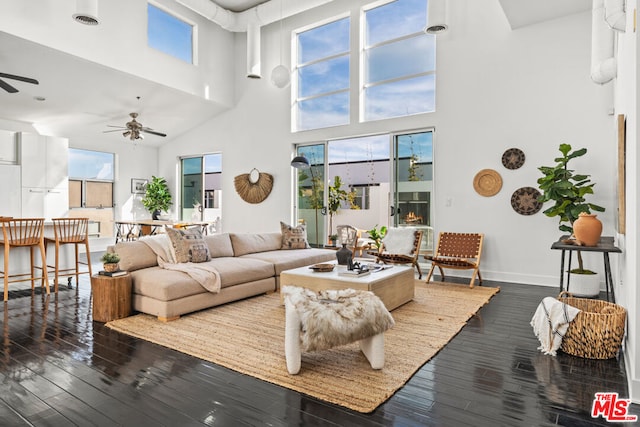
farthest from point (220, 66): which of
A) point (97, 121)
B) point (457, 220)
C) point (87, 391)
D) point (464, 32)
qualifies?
point (87, 391)

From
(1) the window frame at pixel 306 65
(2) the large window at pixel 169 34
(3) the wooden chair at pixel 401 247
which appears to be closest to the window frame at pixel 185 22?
(2) the large window at pixel 169 34

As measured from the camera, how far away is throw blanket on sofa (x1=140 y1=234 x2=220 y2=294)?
4117mm

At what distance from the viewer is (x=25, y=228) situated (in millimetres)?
4852

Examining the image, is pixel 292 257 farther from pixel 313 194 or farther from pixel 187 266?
pixel 313 194

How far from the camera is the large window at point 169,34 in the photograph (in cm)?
725

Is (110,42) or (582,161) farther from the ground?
(110,42)

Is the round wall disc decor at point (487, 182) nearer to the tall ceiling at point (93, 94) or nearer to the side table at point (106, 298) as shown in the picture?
the tall ceiling at point (93, 94)

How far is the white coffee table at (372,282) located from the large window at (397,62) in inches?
135

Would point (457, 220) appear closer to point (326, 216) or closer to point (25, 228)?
point (326, 216)

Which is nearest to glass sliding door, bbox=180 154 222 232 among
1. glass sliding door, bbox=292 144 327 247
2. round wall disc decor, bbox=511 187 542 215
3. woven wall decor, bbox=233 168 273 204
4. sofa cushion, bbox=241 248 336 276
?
woven wall decor, bbox=233 168 273 204

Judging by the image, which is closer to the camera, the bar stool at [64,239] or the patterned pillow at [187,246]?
the patterned pillow at [187,246]

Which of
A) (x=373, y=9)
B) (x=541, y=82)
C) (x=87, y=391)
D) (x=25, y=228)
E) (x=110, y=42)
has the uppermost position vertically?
(x=373, y=9)

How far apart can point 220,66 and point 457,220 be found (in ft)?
19.6

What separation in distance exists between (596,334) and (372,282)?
1772mm
